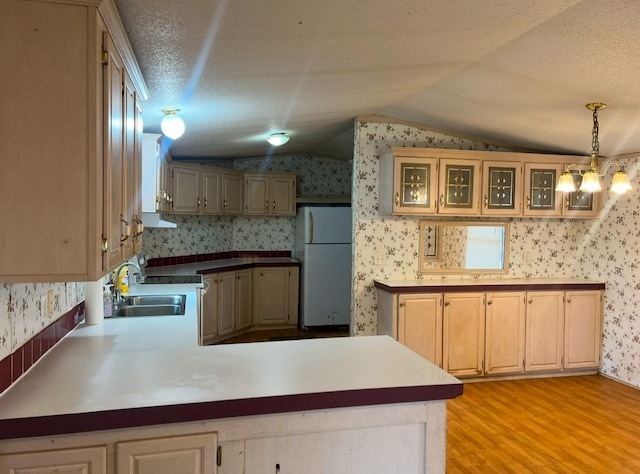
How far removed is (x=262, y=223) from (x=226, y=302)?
1.47m

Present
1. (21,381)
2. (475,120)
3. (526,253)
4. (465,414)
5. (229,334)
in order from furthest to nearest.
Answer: (229,334) < (526,253) < (475,120) < (465,414) < (21,381)

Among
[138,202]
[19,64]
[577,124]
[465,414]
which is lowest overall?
[465,414]

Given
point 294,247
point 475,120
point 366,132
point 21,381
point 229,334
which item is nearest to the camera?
point 21,381

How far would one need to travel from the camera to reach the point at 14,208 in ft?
4.48

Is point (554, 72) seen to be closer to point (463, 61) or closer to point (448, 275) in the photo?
point (463, 61)

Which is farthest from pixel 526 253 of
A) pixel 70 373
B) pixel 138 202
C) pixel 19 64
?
pixel 19 64

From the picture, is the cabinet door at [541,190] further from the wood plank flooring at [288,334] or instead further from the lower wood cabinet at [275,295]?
the lower wood cabinet at [275,295]

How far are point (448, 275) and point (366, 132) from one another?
1.62m

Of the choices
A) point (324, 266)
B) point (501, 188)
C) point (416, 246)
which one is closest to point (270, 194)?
point (324, 266)

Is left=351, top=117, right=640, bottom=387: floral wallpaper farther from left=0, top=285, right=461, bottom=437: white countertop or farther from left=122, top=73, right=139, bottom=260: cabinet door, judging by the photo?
left=122, top=73, right=139, bottom=260: cabinet door

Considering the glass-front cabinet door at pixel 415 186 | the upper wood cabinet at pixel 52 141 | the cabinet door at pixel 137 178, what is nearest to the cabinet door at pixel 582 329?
the glass-front cabinet door at pixel 415 186

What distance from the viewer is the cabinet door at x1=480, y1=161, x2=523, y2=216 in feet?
14.9

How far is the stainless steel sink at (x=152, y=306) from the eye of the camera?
3.19 metres

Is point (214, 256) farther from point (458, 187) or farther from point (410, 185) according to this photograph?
point (458, 187)
